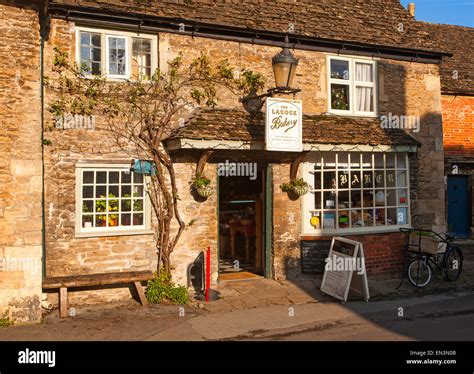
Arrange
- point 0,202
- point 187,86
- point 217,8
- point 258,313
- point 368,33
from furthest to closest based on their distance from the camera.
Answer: point 368,33, point 217,8, point 187,86, point 258,313, point 0,202

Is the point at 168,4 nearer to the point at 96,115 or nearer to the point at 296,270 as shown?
the point at 96,115

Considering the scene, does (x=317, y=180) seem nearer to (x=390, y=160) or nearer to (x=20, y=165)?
(x=390, y=160)

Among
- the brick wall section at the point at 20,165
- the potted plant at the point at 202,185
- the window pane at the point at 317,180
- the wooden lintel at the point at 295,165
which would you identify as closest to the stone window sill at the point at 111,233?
the brick wall section at the point at 20,165

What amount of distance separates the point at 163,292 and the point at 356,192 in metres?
5.28

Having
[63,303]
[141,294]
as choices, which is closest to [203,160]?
[141,294]

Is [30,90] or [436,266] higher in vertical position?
[30,90]

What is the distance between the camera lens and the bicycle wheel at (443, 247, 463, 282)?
1095 cm

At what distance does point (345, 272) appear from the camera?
9.38 metres

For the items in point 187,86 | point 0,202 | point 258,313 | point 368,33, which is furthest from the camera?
point 368,33

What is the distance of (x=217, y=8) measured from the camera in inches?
421

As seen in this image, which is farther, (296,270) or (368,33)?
(368,33)

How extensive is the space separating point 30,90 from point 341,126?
6.64 metres

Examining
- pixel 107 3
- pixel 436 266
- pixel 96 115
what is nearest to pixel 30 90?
pixel 96 115

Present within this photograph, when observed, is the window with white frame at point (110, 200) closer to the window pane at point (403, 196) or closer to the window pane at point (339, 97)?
the window pane at point (339, 97)
